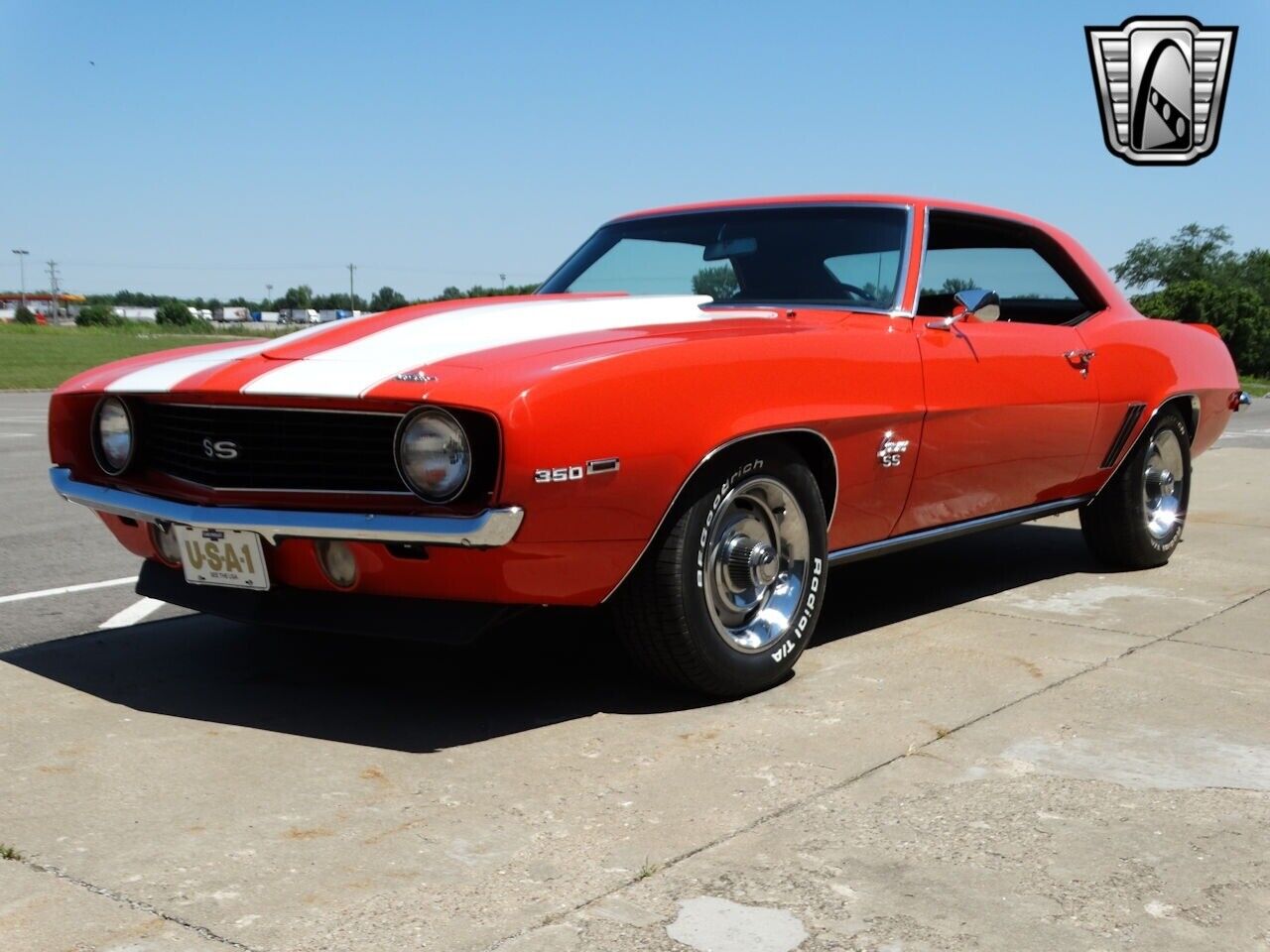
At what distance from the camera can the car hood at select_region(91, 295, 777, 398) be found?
3322 millimetres

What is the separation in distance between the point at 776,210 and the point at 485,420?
203cm

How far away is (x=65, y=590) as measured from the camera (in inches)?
204

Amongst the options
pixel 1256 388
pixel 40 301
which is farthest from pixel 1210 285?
pixel 40 301

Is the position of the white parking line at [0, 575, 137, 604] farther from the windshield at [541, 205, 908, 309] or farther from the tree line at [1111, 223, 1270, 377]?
the tree line at [1111, 223, 1270, 377]

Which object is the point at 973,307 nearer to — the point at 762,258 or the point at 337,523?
the point at 762,258

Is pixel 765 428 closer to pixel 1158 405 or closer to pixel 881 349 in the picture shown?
pixel 881 349

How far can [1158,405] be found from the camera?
5680 millimetres

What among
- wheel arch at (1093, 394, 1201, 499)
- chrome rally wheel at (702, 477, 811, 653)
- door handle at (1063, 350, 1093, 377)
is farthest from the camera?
wheel arch at (1093, 394, 1201, 499)

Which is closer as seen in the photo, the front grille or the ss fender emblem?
the front grille

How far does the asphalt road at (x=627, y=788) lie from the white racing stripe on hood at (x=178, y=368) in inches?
32.7

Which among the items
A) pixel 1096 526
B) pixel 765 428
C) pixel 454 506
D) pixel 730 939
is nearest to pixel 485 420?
pixel 454 506

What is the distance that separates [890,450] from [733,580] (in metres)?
0.74

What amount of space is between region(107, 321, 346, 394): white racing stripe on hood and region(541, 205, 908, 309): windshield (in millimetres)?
1370

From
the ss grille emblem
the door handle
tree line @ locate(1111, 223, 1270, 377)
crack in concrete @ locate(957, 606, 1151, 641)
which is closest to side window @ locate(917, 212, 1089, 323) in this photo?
the door handle
